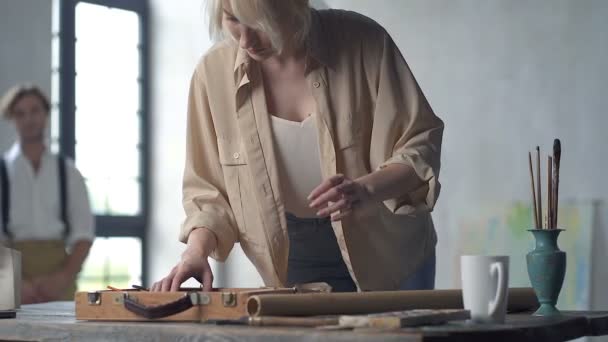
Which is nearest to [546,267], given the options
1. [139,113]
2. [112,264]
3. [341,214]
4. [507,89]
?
[341,214]

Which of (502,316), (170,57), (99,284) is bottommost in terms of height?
(99,284)

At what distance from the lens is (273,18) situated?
2145 mm

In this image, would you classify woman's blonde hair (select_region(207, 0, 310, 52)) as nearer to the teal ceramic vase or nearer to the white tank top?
the white tank top

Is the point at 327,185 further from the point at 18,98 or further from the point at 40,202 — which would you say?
the point at 18,98

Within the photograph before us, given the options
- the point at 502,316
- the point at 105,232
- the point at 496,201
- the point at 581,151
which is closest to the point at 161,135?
the point at 105,232

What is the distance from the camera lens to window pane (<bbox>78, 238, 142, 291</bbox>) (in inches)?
281

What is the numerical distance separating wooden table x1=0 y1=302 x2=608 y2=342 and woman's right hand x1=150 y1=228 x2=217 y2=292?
0.19 m

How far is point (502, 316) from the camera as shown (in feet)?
4.99

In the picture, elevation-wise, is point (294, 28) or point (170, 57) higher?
point (170, 57)

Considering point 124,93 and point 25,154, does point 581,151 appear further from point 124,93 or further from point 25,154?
point 124,93

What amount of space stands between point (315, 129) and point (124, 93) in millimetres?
5417

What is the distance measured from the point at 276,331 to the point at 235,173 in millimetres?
990

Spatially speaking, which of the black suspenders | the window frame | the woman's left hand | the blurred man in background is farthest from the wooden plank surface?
the window frame

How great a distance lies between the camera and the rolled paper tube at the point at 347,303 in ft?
4.99
